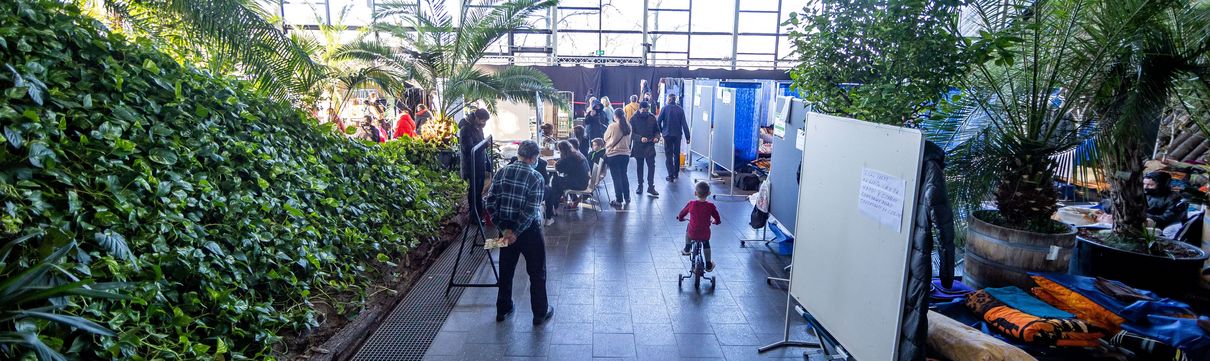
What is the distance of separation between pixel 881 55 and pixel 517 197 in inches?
95.1

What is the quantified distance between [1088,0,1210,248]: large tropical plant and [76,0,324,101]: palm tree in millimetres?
5699

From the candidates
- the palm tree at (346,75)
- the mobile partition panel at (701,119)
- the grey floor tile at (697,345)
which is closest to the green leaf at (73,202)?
the grey floor tile at (697,345)

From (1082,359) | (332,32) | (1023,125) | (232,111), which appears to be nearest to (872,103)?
(1023,125)

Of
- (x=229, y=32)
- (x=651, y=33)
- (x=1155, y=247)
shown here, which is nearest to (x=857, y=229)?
(x=1155, y=247)

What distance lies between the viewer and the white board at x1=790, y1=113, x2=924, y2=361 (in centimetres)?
264

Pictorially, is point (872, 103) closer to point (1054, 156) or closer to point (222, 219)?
point (1054, 156)

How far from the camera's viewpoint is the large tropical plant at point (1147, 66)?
10.7 ft

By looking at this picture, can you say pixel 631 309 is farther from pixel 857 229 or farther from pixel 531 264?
pixel 857 229

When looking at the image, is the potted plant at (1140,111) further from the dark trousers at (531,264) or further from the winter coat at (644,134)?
the winter coat at (644,134)

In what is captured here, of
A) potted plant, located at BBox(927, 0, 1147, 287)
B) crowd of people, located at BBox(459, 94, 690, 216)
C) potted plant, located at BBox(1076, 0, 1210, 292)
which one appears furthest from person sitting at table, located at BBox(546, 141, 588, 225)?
potted plant, located at BBox(1076, 0, 1210, 292)

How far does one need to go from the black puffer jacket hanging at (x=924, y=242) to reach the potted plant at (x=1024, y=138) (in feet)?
4.28

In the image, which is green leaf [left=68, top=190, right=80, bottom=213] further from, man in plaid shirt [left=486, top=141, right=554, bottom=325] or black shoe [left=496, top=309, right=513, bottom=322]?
black shoe [left=496, top=309, right=513, bottom=322]

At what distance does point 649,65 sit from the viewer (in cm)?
1631

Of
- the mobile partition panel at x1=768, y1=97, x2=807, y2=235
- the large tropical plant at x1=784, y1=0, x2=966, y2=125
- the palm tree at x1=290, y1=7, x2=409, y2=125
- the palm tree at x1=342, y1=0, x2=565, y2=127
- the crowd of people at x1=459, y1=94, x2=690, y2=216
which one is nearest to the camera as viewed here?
the large tropical plant at x1=784, y1=0, x2=966, y2=125
